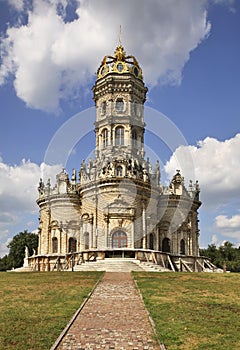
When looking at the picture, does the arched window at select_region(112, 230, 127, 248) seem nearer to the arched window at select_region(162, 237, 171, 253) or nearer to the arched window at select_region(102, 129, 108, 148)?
the arched window at select_region(162, 237, 171, 253)

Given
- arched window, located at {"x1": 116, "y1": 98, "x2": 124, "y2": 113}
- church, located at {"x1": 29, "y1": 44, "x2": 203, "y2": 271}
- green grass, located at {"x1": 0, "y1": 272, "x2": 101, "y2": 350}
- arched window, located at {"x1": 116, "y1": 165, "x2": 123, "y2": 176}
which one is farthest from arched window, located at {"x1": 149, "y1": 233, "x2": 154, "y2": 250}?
green grass, located at {"x1": 0, "y1": 272, "x2": 101, "y2": 350}

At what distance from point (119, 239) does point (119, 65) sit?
88.1ft

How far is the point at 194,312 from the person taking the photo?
16.2 m

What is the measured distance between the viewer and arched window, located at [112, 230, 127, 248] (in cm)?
4844

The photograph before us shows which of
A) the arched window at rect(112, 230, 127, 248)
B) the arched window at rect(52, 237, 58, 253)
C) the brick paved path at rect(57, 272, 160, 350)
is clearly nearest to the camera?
the brick paved path at rect(57, 272, 160, 350)

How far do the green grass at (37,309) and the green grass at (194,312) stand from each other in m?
3.37

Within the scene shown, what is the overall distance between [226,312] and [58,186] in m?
44.5

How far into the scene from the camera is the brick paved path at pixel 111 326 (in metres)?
12.1

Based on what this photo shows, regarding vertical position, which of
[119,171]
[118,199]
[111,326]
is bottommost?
[111,326]

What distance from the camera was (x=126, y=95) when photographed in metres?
59.2

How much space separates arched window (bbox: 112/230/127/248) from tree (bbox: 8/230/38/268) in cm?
3347

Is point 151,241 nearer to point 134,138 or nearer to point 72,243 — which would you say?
point 72,243

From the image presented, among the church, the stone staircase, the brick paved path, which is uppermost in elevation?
the church

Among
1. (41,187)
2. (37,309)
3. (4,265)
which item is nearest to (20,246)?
(4,265)
